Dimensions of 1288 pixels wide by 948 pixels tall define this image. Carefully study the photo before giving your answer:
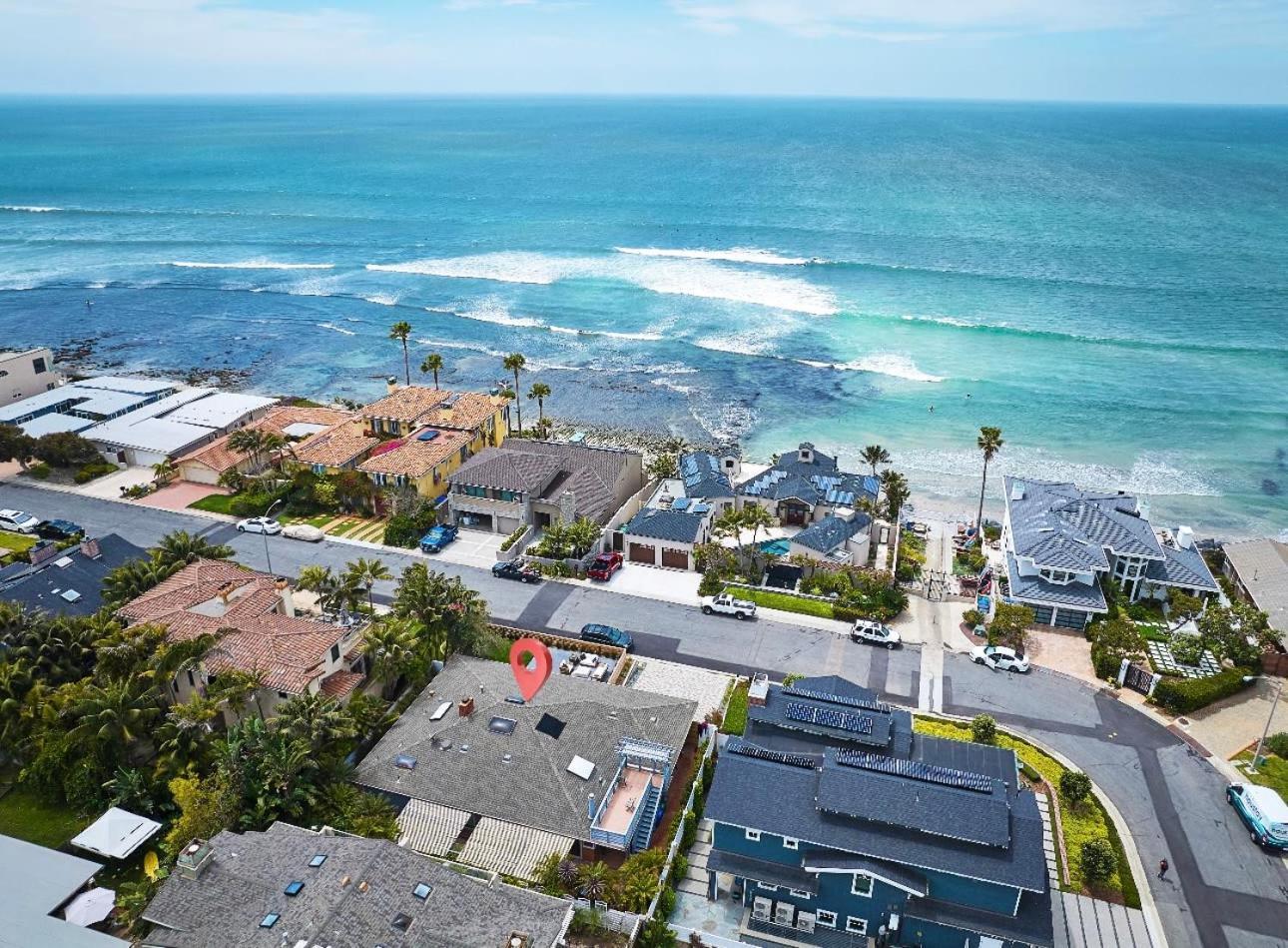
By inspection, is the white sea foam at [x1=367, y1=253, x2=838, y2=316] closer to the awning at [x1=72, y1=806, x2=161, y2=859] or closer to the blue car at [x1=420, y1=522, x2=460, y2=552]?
the blue car at [x1=420, y1=522, x2=460, y2=552]

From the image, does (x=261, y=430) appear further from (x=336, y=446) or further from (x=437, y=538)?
(x=437, y=538)

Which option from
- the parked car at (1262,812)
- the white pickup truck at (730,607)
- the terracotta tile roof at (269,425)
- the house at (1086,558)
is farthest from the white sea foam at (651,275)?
the parked car at (1262,812)

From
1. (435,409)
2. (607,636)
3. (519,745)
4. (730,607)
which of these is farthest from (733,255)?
(519,745)

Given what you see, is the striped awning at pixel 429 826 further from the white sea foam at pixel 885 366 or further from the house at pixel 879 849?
the white sea foam at pixel 885 366

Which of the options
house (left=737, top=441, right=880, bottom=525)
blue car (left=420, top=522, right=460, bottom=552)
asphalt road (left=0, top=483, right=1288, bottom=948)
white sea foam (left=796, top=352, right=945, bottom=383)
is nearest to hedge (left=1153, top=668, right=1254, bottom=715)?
asphalt road (left=0, top=483, right=1288, bottom=948)

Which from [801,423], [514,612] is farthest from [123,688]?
[801,423]

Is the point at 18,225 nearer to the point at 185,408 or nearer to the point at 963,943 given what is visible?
the point at 185,408
